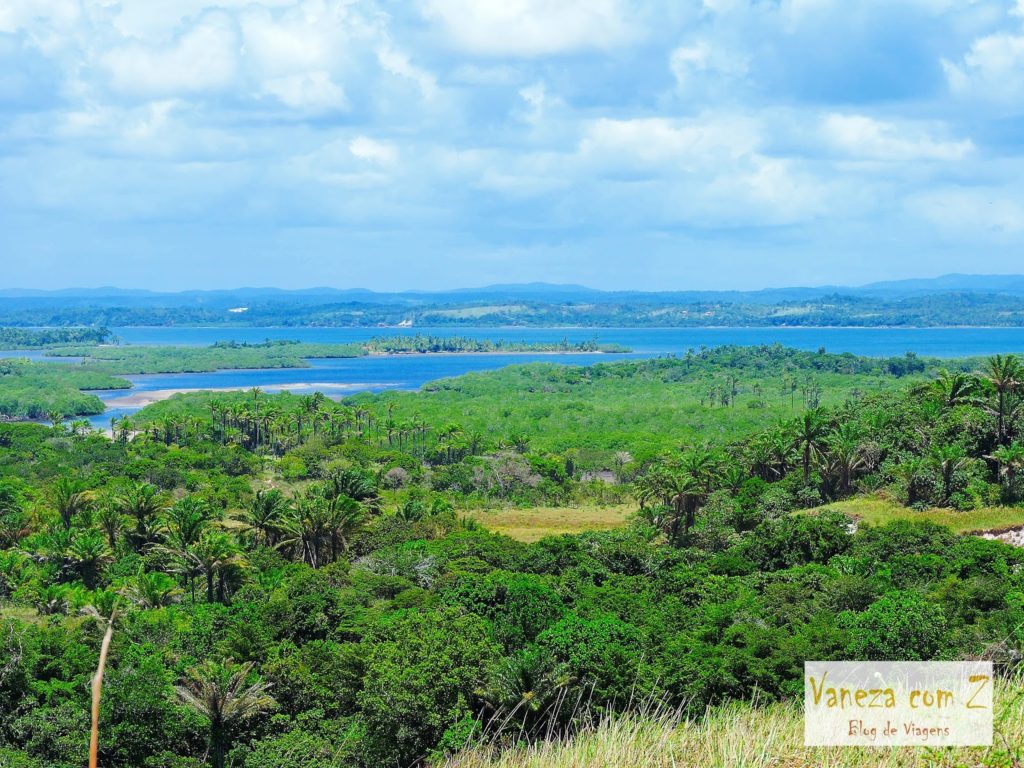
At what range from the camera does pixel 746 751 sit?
908cm

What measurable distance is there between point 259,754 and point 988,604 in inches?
1026

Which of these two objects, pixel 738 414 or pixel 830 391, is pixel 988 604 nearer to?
Answer: pixel 738 414

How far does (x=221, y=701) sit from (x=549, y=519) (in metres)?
49.4

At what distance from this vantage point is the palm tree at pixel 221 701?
25812mm

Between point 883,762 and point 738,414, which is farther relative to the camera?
point 738,414

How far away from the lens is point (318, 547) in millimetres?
53500

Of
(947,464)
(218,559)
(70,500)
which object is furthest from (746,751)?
(70,500)

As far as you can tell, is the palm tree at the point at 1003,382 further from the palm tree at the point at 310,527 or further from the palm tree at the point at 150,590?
the palm tree at the point at 150,590

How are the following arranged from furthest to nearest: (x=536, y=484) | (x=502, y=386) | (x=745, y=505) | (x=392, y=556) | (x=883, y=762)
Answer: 1. (x=502, y=386)
2. (x=536, y=484)
3. (x=745, y=505)
4. (x=392, y=556)
5. (x=883, y=762)

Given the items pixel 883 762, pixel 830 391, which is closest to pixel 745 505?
pixel 883 762

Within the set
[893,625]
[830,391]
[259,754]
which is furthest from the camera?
[830,391]

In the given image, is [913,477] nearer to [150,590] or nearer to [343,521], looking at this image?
[343,521]

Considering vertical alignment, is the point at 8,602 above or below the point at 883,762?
below

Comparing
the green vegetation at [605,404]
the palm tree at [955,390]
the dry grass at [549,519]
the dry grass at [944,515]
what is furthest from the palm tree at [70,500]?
the palm tree at [955,390]
